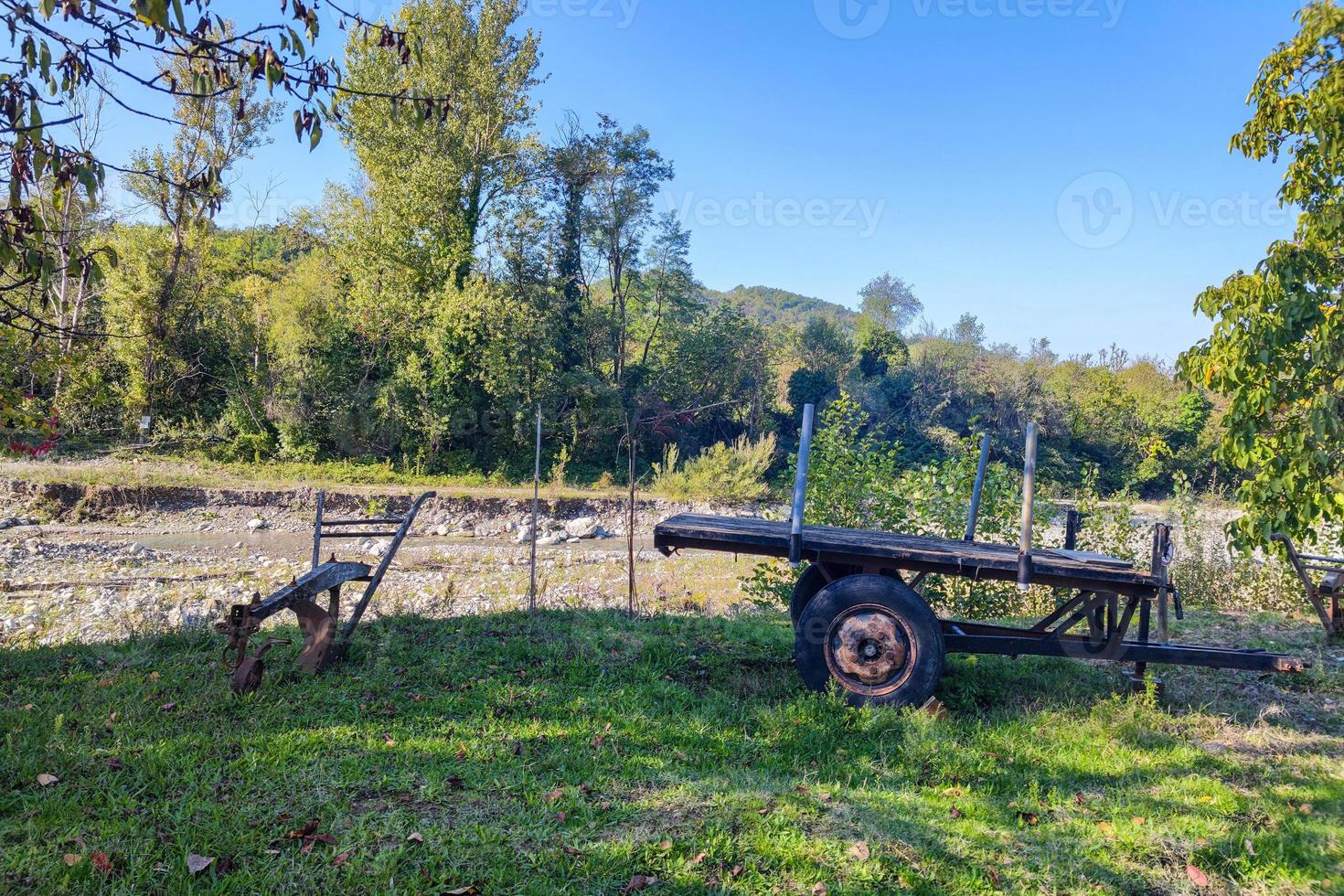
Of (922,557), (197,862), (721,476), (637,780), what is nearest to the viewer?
(197,862)

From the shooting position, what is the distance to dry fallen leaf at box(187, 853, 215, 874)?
9.66ft

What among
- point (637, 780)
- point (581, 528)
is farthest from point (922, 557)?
point (581, 528)

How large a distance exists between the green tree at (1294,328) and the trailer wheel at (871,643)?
4.00 metres

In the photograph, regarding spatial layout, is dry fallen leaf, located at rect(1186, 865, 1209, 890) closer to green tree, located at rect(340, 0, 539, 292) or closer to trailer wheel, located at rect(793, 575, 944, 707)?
trailer wheel, located at rect(793, 575, 944, 707)

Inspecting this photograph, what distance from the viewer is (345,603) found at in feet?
33.7

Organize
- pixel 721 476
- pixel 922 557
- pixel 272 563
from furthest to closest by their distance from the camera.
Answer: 1. pixel 721 476
2. pixel 272 563
3. pixel 922 557

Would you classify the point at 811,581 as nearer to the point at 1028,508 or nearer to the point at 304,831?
the point at 1028,508

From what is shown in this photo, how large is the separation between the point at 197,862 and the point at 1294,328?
27.1 ft

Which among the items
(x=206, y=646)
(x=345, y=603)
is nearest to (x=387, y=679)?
(x=206, y=646)

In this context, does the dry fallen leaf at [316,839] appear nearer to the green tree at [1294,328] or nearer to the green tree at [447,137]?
the green tree at [1294,328]

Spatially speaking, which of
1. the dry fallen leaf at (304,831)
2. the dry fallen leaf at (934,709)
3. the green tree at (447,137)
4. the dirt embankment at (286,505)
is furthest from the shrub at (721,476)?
the dry fallen leaf at (304,831)

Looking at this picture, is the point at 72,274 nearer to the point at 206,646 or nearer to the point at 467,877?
the point at 467,877

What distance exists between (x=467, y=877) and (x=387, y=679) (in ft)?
8.94

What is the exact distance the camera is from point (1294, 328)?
6.06 meters
